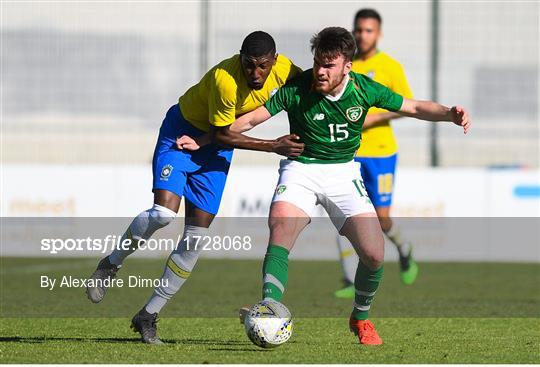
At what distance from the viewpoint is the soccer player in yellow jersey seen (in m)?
7.94

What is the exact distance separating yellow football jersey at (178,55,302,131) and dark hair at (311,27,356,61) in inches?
20.4

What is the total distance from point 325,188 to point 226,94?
32.9 inches

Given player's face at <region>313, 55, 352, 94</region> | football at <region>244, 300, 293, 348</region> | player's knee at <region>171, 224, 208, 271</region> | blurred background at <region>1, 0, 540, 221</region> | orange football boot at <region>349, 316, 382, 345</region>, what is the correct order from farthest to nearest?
blurred background at <region>1, 0, 540, 221</region> → player's knee at <region>171, 224, 208, 271</region> → orange football boot at <region>349, 316, 382, 345</region> → player's face at <region>313, 55, 352, 94</region> → football at <region>244, 300, 293, 348</region>

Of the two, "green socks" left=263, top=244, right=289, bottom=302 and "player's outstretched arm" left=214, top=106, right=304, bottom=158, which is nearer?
"green socks" left=263, top=244, right=289, bottom=302

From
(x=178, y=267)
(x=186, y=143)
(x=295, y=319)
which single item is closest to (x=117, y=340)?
(x=178, y=267)

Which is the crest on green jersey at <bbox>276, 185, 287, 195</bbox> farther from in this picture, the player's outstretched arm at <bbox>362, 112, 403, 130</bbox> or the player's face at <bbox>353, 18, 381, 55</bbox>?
the player's face at <bbox>353, 18, 381, 55</bbox>

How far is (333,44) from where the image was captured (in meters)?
7.56

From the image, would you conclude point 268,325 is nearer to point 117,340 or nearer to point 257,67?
point 117,340

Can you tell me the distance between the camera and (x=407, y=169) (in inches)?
706

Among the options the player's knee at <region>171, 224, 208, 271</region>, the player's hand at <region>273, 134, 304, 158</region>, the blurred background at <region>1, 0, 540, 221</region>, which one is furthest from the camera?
the blurred background at <region>1, 0, 540, 221</region>

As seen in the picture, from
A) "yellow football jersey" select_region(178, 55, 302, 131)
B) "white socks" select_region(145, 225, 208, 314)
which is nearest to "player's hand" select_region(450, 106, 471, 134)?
"yellow football jersey" select_region(178, 55, 302, 131)

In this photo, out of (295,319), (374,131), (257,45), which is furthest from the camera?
(374,131)

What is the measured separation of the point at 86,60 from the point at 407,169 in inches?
196

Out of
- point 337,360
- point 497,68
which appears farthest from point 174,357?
point 497,68
